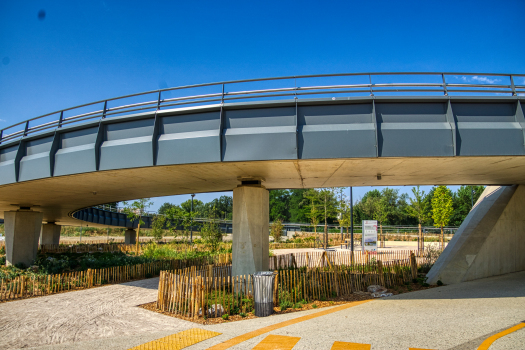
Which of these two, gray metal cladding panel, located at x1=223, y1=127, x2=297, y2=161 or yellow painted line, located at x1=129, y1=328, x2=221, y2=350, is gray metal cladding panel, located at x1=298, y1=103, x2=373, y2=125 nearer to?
gray metal cladding panel, located at x1=223, y1=127, x2=297, y2=161

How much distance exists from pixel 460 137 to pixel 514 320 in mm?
4862

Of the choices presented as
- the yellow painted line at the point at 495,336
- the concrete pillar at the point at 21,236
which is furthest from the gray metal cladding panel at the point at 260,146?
the concrete pillar at the point at 21,236

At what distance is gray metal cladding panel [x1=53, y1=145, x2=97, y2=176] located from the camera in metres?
10.9

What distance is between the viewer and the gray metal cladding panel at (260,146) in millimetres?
9469

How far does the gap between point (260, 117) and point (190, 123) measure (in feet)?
7.53

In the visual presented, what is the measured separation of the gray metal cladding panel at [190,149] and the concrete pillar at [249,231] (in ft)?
11.3

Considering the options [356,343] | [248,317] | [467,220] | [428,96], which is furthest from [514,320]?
[467,220]

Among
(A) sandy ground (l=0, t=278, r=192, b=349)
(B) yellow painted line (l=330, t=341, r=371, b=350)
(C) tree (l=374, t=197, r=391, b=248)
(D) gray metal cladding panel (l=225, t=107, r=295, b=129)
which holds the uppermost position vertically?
(D) gray metal cladding panel (l=225, t=107, r=295, b=129)

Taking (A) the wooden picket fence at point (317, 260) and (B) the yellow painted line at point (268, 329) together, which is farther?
(A) the wooden picket fence at point (317, 260)

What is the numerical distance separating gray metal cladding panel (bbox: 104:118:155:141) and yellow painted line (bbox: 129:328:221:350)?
6.10 metres

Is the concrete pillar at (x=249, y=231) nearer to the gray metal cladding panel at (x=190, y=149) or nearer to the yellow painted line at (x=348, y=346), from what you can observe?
A: the gray metal cladding panel at (x=190, y=149)

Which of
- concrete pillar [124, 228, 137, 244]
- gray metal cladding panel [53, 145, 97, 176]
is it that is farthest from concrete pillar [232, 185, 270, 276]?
concrete pillar [124, 228, 137, 244]

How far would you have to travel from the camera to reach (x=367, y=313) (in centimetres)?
894

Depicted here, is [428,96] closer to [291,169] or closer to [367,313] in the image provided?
[291,169]
